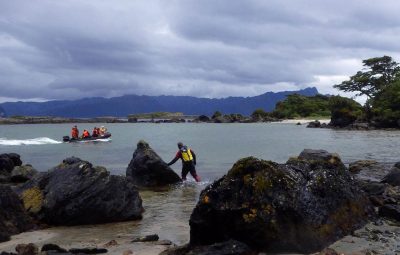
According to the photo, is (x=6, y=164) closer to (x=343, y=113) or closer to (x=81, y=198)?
(x=81, y=198)

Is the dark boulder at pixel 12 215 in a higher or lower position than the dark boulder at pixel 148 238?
higher

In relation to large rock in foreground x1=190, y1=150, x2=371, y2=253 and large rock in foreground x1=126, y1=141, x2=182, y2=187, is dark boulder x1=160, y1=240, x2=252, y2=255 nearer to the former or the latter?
large rock in foreground x1=190, y1=150, x2=371, y2=253

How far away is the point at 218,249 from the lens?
31.1ft

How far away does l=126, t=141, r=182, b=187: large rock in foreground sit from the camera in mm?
22875

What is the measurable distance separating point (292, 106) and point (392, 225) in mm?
140494

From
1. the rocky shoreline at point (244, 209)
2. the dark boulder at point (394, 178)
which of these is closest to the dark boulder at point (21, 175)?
the rocky shoreline at point (244, 209)

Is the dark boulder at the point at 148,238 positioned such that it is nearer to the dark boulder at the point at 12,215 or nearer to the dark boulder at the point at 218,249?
the dark boulder at the point at 218,249

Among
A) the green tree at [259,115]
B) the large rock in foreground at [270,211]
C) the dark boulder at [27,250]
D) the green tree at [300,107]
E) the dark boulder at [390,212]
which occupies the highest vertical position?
the green tree at [300,107]

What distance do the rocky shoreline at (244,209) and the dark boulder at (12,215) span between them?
3 centimetres

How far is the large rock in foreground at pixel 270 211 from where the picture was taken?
9914 millimetres

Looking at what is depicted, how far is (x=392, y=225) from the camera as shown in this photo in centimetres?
1227

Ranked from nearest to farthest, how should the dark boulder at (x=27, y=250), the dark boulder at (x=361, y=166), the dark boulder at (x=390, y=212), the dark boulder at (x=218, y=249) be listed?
the dark boulder at (x=218, y=249), the dark boulder at (x=27, y=250), the dark boulder at (x=390, y=212), the dark boulder at (x=361, y=166)

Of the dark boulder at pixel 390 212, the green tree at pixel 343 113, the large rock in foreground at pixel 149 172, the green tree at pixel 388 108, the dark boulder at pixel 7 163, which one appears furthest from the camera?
the green tree at pixel 343 113

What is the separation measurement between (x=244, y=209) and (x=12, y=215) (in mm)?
6444
